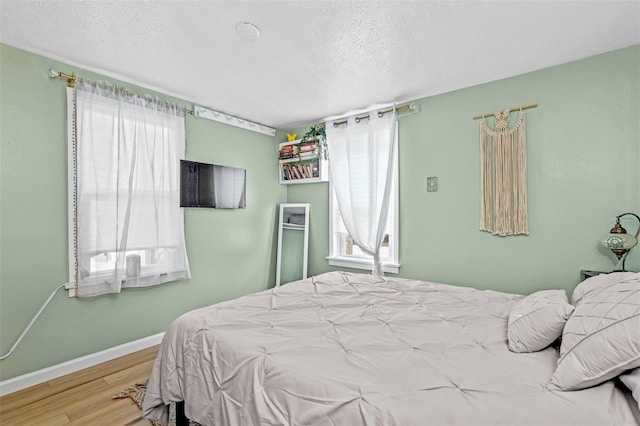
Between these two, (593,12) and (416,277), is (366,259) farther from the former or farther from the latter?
(593,12)

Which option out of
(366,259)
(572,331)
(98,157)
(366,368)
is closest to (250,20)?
(98,157)

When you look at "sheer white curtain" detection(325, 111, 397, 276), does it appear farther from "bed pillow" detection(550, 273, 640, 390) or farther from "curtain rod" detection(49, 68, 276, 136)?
"bed pillow" detection(550, 273, 640, 390)

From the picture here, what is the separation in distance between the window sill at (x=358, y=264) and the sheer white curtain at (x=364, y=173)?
10 cm

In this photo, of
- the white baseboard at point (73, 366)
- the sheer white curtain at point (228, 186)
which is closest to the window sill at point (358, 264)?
the sheer white curtain at point (228, 186)

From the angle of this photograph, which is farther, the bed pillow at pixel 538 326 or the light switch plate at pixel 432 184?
the light switch plate at pixel 432 184

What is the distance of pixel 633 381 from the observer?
961mm

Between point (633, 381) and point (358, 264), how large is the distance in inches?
112

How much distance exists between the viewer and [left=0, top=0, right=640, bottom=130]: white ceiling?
1.89 m

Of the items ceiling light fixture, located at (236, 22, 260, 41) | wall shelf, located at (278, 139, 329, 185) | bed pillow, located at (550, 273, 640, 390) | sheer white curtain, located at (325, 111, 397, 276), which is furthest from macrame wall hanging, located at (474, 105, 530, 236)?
ceiling light fixture, located at (236, 22, 260, 41)

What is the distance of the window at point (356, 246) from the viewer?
11.4 ft

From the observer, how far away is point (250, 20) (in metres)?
1.99

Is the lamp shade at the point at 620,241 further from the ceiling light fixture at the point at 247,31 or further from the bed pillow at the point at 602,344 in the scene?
the ceiling light fixture at the point at 247,31

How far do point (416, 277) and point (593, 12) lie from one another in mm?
2489

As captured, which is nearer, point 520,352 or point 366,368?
point 366,368
